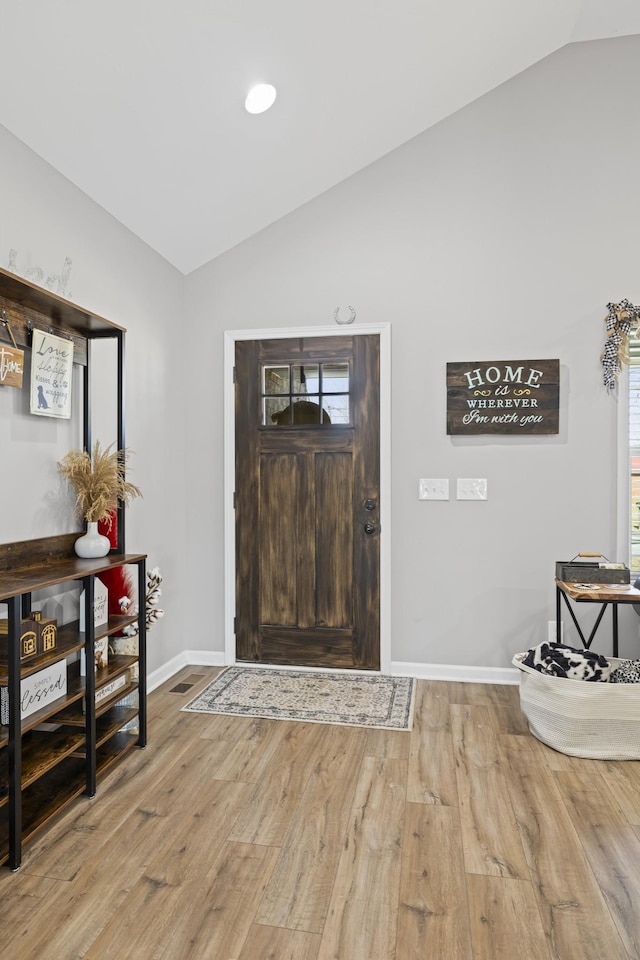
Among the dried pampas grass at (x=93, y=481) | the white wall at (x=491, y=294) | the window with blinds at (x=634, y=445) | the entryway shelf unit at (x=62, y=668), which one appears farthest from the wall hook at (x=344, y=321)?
the dried pampas grass at (x=93, y=481)

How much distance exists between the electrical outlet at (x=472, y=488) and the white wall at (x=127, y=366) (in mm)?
1721

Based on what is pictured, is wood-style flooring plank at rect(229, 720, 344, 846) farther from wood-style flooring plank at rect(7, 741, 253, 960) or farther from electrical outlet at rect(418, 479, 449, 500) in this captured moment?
electrical outlet at rect(418, 479, 449, 500)

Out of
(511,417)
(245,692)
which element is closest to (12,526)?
(245,692)

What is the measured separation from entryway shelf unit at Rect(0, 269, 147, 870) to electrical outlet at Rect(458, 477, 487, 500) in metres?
1.89

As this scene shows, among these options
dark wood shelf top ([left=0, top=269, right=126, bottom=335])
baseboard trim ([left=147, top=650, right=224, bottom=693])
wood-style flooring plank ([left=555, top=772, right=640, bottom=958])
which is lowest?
wood-style flooring plank ([left=555, top=772, right=640, bottom=958])

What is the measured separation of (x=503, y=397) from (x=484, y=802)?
2140 mm

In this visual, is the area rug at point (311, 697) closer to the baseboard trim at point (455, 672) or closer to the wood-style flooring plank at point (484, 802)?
the baseboard trim at point (455, 672)

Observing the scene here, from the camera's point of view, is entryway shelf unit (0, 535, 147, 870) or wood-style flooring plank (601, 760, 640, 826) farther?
wood-style flooring plank (601, 760, 640, 826)

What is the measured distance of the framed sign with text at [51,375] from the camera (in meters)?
2.45

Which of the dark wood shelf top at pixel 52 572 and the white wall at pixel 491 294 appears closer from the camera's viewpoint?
the dark wood shelf top at pixel 52 572

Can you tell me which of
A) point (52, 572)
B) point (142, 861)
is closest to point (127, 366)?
point (52, 572)

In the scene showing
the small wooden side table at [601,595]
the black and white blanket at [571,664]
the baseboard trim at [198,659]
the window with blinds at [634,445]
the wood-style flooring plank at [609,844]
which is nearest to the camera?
the wood-style flooring plank at [609,844]

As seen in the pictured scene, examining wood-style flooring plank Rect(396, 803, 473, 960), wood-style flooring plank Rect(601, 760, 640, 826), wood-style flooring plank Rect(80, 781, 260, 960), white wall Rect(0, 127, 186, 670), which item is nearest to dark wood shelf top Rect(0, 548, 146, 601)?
white wall Rect(0, 127, 186, 670)

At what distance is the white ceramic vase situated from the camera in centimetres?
262
